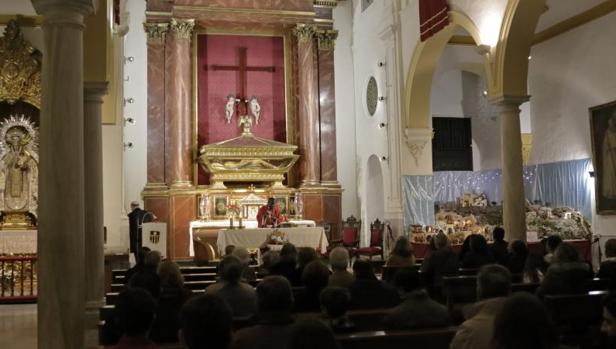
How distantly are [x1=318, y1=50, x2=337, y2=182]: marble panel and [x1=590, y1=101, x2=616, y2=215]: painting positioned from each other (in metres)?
6.70

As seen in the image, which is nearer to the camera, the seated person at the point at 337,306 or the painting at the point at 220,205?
the seated person at the point at 337,306

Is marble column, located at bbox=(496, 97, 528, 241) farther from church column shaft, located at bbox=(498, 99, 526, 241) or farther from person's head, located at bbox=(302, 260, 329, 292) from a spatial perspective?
person's head, located at bbox=(302, 260, 329, 292)

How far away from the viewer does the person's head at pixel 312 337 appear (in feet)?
7.45

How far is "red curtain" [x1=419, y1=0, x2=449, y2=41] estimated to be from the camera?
12812mm

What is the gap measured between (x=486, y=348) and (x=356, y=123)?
15.5 m

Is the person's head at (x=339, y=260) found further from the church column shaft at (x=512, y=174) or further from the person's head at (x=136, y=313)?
the church column shaft at (x=512, y=174)

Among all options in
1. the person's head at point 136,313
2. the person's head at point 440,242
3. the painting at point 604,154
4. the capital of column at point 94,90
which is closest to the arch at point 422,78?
the painting at point 604,154

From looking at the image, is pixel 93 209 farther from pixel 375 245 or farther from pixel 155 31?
pixel 155 31

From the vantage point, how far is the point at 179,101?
16875 mm

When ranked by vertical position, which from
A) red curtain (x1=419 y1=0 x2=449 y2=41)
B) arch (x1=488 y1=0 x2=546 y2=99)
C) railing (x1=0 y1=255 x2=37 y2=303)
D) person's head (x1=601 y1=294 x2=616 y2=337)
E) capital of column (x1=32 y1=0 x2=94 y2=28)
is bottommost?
railing (x1=0 y1=255 x2=37 y2=303)

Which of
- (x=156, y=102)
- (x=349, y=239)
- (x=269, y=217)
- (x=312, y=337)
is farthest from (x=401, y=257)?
(x=156, y=102)

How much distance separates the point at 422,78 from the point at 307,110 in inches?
149

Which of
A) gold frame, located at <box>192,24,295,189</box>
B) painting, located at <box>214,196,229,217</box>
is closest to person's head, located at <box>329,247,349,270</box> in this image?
painting, located at <box>214,196,229,217</box>

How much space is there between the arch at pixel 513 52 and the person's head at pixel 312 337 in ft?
29.8
